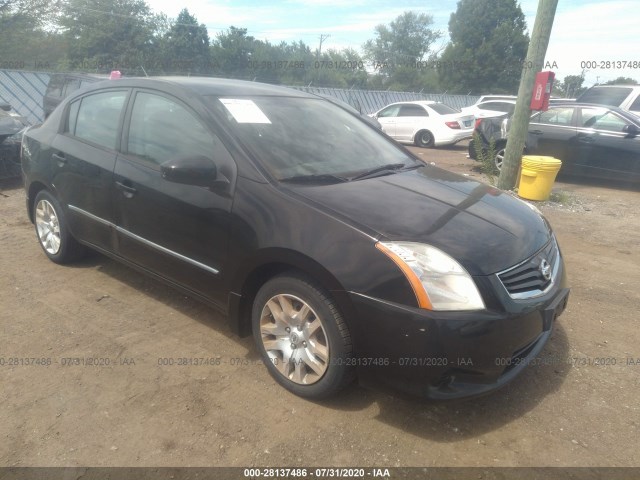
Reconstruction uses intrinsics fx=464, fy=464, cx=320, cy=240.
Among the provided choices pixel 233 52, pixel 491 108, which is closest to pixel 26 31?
pixel 233 52

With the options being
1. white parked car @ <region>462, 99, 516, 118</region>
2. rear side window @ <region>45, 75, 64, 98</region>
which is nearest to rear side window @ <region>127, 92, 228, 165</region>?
rear side window @ <region>45, 75, 64, 98</region>

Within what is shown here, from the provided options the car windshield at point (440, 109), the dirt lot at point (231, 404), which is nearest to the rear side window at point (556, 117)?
the car windshield at point (440, 109)

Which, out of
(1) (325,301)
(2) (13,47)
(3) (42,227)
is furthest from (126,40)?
(1) (325,301)

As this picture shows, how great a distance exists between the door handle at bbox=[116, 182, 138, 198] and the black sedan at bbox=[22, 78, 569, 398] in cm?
1

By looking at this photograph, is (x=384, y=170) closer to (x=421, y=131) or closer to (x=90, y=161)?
(x=90, y=161)

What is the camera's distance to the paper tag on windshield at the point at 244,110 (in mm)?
2869

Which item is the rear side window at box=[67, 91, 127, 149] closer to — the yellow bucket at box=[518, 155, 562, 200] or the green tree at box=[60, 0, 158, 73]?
the yellow bucket at box=[518, 155, 562, 200]

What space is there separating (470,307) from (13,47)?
135ft

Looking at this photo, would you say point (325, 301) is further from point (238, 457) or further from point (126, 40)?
point (126, 40)

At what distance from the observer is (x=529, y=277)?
2377 mm

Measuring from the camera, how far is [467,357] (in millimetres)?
2115

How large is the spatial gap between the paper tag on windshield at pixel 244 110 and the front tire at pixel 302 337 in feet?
3.48

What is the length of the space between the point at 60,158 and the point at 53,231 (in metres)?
0.76

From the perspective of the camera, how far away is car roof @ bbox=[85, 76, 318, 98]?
305 centimetres
